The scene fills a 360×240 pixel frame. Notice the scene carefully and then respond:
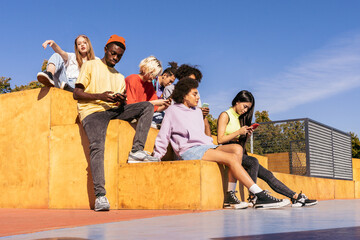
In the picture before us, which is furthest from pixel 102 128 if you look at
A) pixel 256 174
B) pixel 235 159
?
pixel 256 174

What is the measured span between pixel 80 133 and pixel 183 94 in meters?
1.37

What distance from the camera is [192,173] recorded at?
4.86 metres

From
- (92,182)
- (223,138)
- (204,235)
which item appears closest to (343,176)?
(223,138)

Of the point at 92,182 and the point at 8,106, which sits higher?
the point at 8,106

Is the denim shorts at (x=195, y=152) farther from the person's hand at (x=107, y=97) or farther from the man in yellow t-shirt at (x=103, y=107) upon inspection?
the person's hand at (x=107, y=97)

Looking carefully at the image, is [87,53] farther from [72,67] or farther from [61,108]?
[61,108]

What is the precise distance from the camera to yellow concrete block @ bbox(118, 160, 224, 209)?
484cm

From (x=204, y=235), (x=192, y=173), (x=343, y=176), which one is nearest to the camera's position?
(x=204, y=235)

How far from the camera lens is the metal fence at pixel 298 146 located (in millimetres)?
11664

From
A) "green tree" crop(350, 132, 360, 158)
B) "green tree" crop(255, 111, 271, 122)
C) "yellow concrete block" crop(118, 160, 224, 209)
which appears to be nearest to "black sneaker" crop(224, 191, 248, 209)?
"yellow concrete block" crop(118, 160, 224, 209)

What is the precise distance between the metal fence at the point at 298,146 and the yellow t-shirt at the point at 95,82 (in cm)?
729

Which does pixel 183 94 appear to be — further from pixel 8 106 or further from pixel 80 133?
pixel 8 106

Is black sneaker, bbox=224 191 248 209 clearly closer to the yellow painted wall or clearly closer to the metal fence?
the yellow painted wall

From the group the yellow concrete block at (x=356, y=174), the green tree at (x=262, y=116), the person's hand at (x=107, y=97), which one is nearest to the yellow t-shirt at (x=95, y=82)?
Result: the person's hand at (x=107, y=97)
